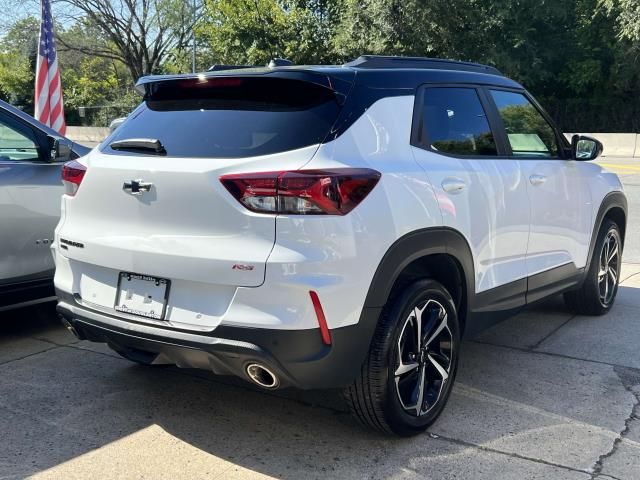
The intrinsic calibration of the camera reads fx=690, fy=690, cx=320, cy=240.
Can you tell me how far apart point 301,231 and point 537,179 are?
7.04 ft

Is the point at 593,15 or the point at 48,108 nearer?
the point at 48,108

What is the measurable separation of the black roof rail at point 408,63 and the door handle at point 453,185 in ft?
2.18

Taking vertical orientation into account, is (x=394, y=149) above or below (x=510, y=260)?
above

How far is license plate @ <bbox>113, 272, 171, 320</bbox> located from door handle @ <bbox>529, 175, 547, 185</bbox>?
2.41m

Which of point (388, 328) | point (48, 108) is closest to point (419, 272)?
point (388, 328)

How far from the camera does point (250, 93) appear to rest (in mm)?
3223

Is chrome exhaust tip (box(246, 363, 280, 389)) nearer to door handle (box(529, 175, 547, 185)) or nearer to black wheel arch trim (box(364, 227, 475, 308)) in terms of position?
black wheel arch trim (box(364, 227, 475, 308))

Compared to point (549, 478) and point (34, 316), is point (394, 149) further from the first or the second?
point (34, 316)

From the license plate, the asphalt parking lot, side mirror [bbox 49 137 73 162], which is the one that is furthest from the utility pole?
Result: the license plate

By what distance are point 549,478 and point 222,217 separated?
5.94ft

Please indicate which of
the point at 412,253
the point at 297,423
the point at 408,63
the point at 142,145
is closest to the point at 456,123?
the point at 408,63

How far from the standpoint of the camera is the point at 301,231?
9.18 ft

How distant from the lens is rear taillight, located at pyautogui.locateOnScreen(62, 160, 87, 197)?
3.48 metres

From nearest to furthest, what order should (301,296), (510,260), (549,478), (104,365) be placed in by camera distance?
(301,296) < (549,478) < (510,260) < (104,365)
